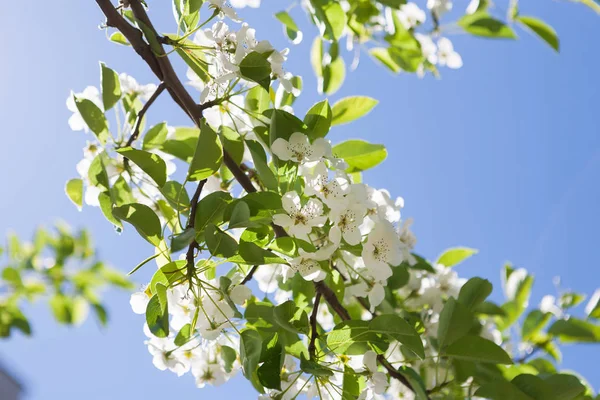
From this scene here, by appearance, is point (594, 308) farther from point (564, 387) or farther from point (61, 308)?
point (61, 308)

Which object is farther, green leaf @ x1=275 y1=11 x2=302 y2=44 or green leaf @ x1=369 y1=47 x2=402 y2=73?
green leaf @ x1=369 y1=47 x2=402 y2=73

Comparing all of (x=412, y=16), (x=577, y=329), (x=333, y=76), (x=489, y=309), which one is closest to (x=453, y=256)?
(x=489, y=309)

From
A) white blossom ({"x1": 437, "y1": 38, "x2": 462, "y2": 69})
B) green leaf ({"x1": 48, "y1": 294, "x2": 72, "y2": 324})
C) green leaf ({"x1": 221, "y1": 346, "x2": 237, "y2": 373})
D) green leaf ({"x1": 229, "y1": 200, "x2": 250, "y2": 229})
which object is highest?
white blossom ({"x1": 437, "y1": 38, "x2": 462, "y2": 69})

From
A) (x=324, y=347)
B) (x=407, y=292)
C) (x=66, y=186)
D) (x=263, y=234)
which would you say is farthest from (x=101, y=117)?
(x=407, y=292)

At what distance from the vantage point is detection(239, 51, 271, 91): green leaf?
821 millimetres

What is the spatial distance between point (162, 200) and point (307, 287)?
299mm

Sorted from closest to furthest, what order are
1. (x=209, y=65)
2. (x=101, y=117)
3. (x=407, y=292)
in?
(x=209, y=65)
(x=101, y=117)
(x=407, y=292)

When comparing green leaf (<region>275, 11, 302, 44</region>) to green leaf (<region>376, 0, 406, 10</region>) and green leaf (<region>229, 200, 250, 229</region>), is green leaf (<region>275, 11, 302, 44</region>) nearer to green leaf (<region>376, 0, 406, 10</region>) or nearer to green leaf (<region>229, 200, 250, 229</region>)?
green leaf (<region>376, 0, 406, 10</region>)

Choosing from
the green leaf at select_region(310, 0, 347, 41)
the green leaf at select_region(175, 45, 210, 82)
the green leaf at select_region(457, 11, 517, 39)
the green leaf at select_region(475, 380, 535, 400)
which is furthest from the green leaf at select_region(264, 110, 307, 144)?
the green leaf at select_region(457, 11, 517, 39)

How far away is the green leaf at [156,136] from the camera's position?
3.48 feet

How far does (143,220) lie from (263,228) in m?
0.16

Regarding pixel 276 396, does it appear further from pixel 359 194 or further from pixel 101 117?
pixel 101 117

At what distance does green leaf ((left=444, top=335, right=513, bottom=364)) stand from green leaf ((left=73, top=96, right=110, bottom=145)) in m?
0.67

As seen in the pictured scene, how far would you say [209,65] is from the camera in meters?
0.92
